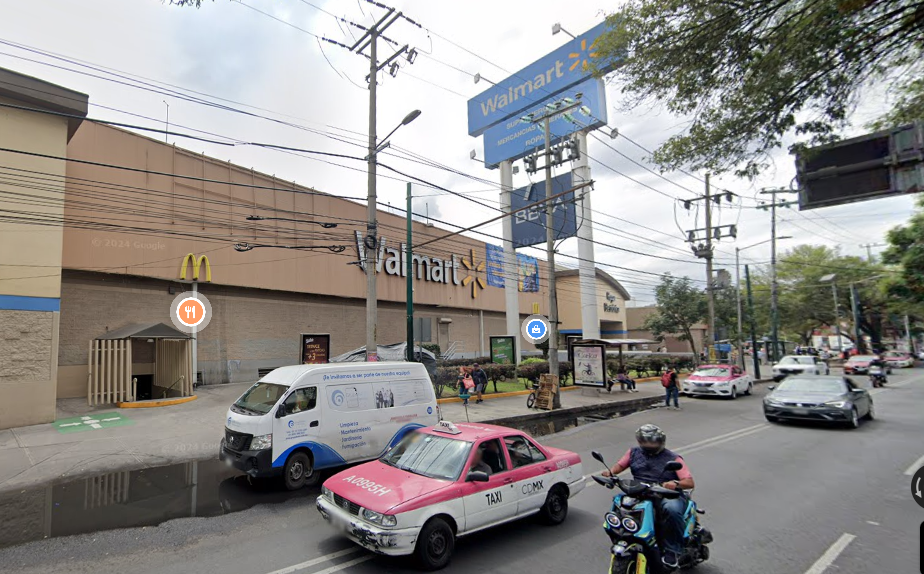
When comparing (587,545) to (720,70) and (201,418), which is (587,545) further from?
(201,418)

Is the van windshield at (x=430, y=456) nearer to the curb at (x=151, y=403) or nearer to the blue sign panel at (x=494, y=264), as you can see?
the curb at (x=151, y=403)

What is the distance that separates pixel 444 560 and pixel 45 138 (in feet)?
54.9

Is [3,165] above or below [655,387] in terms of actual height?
above

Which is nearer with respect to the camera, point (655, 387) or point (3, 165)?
point (3, 165)

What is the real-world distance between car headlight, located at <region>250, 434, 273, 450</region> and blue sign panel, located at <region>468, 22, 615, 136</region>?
22.6m

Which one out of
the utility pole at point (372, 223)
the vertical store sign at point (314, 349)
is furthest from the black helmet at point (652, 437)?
the vertical store sign at point (314, 349)

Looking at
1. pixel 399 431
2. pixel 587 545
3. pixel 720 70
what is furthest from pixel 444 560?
pixel 720 70

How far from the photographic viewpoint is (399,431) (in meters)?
9.51

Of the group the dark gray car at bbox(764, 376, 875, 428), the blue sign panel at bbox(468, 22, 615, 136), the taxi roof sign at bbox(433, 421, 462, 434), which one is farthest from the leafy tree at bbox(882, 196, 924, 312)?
the taxi roof sign at bbox(433, 421, 462, 434)

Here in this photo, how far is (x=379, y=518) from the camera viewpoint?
462 cm

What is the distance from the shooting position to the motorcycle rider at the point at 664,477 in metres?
4.29

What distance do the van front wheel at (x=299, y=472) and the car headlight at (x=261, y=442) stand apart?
475 mm

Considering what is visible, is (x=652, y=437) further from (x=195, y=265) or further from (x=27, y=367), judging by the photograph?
(x=195, y=265)

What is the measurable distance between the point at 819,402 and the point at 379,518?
12921 millimetres
